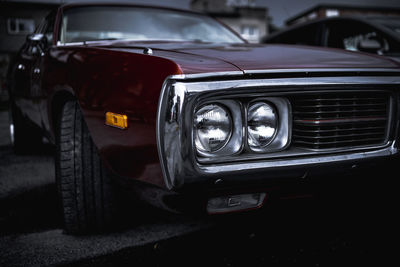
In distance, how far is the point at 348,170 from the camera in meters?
1.39

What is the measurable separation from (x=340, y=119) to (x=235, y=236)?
76cm

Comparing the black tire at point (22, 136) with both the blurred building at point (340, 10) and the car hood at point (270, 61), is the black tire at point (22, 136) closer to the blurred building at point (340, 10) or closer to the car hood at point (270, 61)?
the car hood at point (270, 61)

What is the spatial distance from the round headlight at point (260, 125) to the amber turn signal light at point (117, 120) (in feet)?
1.47

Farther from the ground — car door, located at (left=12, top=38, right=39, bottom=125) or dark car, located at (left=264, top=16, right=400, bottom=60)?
dark car, located at (left=264, top=16, right=400, bottom=60)

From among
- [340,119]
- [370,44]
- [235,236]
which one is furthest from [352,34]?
→ [235,236]

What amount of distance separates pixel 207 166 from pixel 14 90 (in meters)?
2.66

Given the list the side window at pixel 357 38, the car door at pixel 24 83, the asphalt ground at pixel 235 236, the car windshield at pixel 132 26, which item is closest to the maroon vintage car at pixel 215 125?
the asphalt ground at pixel 235 236

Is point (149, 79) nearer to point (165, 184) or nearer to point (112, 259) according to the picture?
point (165, 184)

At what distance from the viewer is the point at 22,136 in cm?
364

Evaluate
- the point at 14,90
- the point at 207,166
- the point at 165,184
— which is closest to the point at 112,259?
the point at 165,184

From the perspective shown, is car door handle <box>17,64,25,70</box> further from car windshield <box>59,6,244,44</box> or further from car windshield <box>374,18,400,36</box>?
car windshield <box>374,18,400,36</box>

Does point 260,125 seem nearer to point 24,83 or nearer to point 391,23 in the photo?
point 24,83

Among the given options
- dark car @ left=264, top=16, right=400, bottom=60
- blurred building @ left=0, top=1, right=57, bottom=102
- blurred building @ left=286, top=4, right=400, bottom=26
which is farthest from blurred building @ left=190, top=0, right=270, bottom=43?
dark car @ left=264, top=16, right=400, bottom=60

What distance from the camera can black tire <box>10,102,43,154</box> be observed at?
11.5 ft
